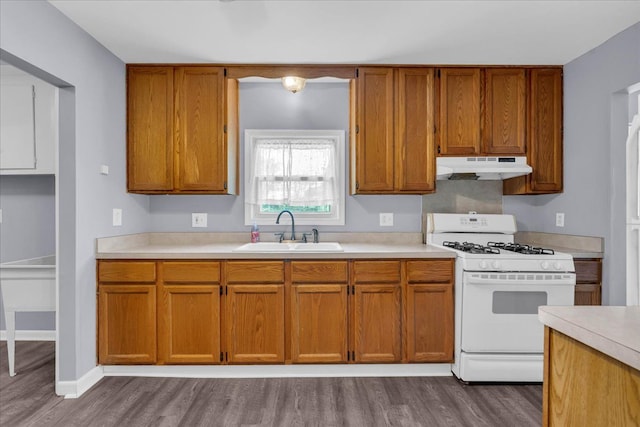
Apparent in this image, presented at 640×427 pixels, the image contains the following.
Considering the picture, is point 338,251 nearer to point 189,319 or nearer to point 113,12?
point 189,319

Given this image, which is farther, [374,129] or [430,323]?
[374,129]

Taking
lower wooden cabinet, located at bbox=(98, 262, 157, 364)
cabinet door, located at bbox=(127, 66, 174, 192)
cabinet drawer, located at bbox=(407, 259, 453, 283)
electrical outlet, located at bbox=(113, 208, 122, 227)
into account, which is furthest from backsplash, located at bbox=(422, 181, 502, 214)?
electrical outlet, located at bbox=(113, 208, 122, 227)

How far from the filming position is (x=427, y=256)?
8.84ft

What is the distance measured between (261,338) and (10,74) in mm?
3059

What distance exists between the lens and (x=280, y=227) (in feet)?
11.1

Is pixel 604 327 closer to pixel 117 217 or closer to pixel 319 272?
pixel 319 272

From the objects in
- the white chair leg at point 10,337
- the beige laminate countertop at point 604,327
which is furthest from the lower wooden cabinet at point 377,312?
the white chair leg at point 10,337

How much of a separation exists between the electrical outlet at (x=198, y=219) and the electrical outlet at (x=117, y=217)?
1.96 ft

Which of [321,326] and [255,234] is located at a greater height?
[255,234]

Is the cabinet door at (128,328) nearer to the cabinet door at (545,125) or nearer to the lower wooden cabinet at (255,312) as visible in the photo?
the lower wooden cabinet at (255,312)

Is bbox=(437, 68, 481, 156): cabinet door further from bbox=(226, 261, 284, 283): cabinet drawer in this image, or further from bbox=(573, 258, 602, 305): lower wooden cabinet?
bbox=(226, 261, 284, 283): cabinet drawer

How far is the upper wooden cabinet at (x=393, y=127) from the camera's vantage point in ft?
9.82

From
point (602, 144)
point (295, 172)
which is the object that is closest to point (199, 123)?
point (295, 172)

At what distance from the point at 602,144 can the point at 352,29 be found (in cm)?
190
